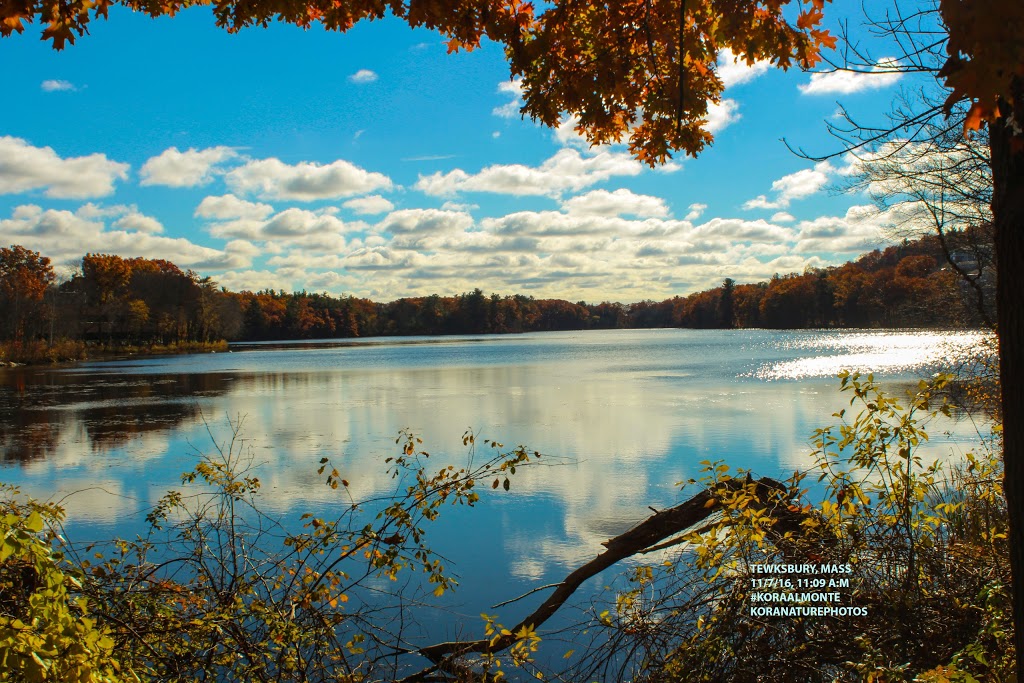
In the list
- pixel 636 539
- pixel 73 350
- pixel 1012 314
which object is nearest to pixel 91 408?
pixel 636 539

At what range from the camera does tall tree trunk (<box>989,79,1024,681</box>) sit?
2498mm

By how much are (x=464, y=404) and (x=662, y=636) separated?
16.7 meters

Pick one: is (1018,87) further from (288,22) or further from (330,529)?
(330,529)

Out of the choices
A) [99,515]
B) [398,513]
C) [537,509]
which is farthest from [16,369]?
[398,513]

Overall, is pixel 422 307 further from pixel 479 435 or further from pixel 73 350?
pixel 479 435

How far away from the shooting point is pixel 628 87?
3.90 m

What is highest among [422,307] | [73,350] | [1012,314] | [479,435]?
[422,307]

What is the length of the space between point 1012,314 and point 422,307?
14083cm

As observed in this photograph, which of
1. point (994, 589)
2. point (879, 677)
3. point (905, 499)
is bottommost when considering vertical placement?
point (879, 677)

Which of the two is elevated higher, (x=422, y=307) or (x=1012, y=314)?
(x=422, y=307)

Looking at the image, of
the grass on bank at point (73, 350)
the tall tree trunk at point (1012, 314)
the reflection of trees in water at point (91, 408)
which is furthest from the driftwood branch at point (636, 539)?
the grass on bank at point (73, 350)

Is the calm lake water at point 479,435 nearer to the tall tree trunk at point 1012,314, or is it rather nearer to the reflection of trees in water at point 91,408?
the reflection of trees in water at point 91,408

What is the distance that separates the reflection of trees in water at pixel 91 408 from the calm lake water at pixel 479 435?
0.29 feet

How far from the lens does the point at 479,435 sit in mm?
14828
